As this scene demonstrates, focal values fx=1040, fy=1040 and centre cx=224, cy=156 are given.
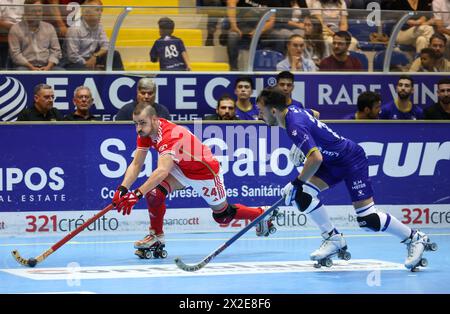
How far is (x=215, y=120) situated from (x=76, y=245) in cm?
233

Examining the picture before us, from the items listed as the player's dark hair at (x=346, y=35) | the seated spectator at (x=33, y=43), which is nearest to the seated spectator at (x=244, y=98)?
the player's dark hair at (x=346, y=35)

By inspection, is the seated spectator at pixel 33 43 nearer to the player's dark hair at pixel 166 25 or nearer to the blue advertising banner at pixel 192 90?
the blue advertising banner at pixel 192 90

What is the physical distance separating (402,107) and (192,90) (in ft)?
8.90

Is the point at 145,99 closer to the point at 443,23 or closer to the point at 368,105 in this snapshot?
the point at 368,105

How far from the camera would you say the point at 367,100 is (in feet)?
42.2

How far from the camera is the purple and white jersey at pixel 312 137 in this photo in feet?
29.7

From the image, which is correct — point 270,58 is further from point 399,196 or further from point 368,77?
point 399,196

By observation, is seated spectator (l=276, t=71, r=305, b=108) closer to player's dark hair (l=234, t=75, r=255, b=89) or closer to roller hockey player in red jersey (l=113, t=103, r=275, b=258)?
player's dark hair (l=234, t=75, r=255, b=89)

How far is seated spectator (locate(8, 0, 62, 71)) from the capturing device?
12.1 metres

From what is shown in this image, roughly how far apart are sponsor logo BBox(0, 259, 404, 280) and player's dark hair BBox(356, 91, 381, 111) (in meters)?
3.25

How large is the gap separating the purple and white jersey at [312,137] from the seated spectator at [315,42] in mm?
3643

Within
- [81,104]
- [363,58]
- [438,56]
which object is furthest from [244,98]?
[438,56]

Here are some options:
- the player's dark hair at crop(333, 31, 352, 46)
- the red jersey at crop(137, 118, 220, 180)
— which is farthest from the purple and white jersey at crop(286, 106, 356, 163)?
the player's dark hair at crop(333, 31, 352, 46)

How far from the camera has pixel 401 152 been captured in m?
12.9
